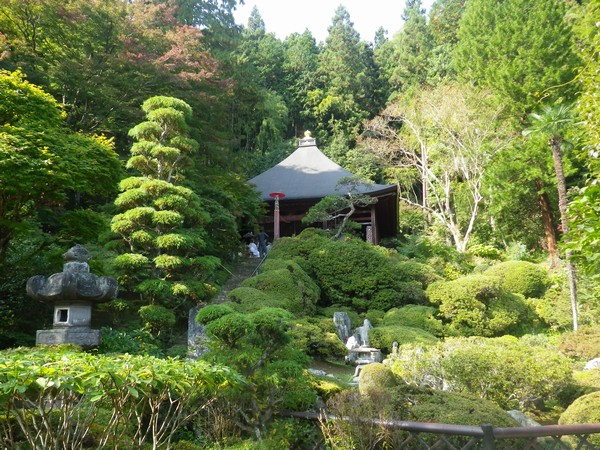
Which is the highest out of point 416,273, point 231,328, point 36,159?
point 36,159

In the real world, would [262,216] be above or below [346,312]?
above

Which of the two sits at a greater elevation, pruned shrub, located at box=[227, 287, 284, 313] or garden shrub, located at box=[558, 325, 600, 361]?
pruned shrub, located at box=[227, 287, 284, 313]

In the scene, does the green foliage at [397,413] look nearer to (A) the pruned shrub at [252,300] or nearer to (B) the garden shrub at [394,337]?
(A) the pruned shrub at [252,300]

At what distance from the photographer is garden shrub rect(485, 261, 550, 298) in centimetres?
1488

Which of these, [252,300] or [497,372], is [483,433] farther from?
[252,300]

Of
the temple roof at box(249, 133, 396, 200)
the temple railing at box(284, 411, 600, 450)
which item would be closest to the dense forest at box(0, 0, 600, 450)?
the temple railing at box(284, 411, 600, 450)

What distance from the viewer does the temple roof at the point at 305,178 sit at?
1872 cm

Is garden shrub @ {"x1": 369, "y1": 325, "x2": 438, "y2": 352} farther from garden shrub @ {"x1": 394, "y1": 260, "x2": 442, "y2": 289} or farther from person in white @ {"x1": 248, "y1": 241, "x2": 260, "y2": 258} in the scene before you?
person in white @ {"x1": 248, "y1": 241, "x2": 260, "y2": 258}

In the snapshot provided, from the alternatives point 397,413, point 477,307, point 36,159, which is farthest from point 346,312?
point 36,159

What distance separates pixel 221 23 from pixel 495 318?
56.0 feet

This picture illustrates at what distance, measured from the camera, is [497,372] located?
707cm

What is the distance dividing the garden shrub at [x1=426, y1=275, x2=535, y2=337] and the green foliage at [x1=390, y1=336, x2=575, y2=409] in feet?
15.4

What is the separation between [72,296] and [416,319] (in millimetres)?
7817

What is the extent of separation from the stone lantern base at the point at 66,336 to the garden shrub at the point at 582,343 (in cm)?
975
